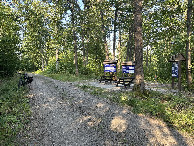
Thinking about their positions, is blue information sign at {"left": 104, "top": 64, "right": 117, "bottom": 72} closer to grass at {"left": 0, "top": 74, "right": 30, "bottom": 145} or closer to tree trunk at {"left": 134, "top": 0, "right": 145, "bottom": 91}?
tree trunk at {"left": 134, "top": 0, "right": 145, "bottom": 91}

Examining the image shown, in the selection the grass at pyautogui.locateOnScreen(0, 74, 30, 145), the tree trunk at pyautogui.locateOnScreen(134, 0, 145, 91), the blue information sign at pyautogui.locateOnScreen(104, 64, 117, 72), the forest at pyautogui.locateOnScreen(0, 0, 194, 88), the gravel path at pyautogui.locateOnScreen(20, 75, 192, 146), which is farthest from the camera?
the blue information sign at pyautogui.locateOnScreen(104, 64, 117, 72)

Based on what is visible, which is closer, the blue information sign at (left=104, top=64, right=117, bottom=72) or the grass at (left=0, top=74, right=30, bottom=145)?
the grass at (left=0, top=74, right=30, bottom=145)

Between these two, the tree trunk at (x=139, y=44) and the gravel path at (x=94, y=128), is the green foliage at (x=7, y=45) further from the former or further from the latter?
the tree trunk at (x=139, y=44)

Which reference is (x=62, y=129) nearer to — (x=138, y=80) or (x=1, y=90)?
(x=138, y=80)

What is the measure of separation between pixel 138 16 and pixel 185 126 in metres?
6.33

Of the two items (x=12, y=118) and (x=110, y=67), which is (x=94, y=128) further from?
(x=110, y=67)

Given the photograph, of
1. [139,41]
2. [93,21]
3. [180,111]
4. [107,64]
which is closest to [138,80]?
[139,41]

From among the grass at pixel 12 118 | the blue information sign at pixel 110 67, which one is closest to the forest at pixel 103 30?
the blue information sign at pixel 110 67

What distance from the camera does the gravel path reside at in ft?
14.1

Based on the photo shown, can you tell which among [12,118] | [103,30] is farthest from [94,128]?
[103,30]

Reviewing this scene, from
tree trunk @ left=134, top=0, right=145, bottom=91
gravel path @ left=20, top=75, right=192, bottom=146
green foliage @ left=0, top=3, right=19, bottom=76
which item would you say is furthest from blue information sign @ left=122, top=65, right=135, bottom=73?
green foliage @ left=0, top=3, right=19, bottom=76

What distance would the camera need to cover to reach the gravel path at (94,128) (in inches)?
169

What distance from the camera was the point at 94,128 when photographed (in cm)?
498

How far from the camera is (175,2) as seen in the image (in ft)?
40.5
